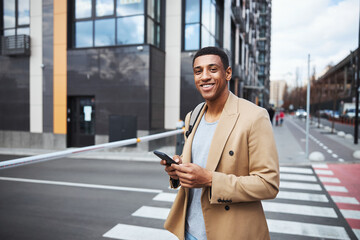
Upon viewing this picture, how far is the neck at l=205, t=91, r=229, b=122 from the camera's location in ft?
5.87

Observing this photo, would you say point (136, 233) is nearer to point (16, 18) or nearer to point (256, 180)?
point (256, 180)

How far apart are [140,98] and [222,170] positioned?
39.6ft

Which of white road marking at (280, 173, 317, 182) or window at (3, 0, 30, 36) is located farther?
window at (3, 0, 30, 36)

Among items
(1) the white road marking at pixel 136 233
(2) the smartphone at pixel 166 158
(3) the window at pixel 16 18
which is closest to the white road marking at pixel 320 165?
(1) the white road marking at pixel 136 233

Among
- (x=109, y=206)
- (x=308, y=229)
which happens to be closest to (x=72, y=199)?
(x=109, y=206)

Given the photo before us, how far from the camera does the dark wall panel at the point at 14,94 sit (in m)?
15.2

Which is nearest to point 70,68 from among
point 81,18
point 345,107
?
point 81,18

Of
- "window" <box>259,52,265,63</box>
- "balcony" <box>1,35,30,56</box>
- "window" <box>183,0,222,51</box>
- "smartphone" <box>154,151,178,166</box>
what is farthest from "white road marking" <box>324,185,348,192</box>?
"window" <box>259,52,265,63</box>

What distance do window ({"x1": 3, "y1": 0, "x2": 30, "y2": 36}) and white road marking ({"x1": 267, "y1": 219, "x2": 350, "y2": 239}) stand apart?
1605 cm

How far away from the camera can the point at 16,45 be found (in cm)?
1495

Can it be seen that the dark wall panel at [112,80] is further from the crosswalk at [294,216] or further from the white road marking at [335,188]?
the white road marking at [335,188]

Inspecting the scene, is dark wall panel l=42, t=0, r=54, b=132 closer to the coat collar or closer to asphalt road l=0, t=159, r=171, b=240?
asphalt road l=0, t=159, r=171, b=240

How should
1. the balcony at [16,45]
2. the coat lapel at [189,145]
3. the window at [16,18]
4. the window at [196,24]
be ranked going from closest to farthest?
the coat lapel at [189,145]
the window at [196,24]
the balcony at [16,45]
the window at [16,18]

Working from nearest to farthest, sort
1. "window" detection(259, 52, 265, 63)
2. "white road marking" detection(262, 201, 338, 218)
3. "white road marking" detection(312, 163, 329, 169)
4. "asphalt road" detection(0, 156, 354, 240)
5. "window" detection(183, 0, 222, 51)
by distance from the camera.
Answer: "asphalt road" detection(0, 156, 354, 240) → "white road marking" detection(262, 201, 338, 218) → "white road marking" detection(312, 163, 329, 169) → "window" detection(183, 0, 222, 51) → "window" detection(259, 52, 265, 63)
